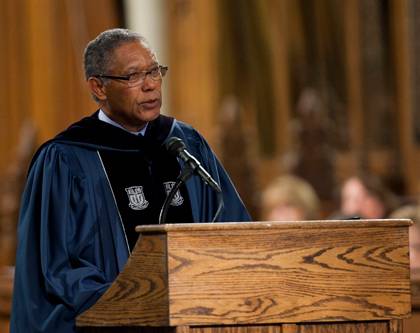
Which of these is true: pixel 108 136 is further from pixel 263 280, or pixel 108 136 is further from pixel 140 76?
pixel 263 280

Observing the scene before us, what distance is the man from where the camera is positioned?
161 inches

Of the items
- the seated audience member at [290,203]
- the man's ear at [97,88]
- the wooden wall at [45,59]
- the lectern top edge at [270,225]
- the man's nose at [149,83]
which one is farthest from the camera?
the wooden wall at [45,59]

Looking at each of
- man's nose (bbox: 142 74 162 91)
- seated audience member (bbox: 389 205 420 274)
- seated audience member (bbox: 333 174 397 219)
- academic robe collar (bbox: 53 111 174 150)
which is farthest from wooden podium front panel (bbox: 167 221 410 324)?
seated audience member (bbox: 333 174 397 219)

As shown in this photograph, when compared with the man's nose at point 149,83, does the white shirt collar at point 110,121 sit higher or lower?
lower

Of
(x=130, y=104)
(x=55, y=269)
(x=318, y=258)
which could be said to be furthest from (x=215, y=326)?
(x=130, y=104)

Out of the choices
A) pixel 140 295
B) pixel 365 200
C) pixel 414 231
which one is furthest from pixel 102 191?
pixel 365 200

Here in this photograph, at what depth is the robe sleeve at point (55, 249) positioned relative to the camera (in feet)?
13.2

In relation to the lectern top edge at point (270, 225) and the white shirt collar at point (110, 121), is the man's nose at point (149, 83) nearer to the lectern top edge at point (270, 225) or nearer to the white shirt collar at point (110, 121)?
the white shirt collar at point (110, 121)

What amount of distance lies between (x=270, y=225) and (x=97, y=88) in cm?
100

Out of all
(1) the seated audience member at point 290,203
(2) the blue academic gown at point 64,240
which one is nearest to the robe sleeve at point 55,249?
(2) the blue academic gown at point 64,240

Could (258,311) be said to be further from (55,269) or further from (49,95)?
(49,95)

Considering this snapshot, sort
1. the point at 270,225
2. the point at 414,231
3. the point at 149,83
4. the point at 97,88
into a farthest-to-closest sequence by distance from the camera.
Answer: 1. the point at 414,231
2. the point at 97,88
3. the point at 149,83
4. the point at 270,225

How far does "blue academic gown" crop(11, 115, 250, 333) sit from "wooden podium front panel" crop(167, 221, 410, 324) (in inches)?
17.6

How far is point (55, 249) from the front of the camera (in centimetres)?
412
